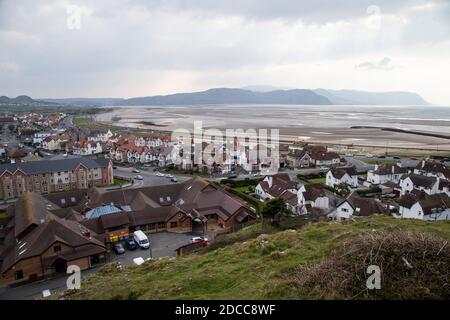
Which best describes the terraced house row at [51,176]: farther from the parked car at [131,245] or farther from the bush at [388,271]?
the bush at [388,271]

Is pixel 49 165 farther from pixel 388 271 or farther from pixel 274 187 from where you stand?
pixel 388 271

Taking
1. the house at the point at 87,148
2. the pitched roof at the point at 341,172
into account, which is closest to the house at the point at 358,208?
the pitched roof at the point at 341,172

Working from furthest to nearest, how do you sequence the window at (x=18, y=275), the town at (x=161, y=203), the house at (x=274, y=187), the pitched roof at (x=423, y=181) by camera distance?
1. the pitched roof at (x=423, y=181)
2. the house at (x=274, y=187)
3. the town at (x=161, y=203)
4. the window at (x=18, y=275)
